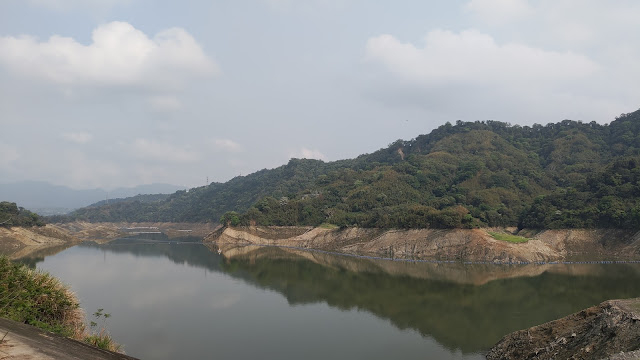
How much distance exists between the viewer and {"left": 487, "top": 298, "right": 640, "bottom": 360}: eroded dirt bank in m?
13.3

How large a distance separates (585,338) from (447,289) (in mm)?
18964

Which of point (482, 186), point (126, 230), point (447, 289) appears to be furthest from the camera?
point (126, 230)

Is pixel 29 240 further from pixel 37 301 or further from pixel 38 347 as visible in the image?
pixel 38 347

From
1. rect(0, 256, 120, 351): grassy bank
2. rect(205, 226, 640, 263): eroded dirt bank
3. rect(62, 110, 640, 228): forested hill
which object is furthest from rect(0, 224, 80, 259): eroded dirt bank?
rect(0, 256, 120, 351): grassy bank

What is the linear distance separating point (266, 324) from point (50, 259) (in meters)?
44.5

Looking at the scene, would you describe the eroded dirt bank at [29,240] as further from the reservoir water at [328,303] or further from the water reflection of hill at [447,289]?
the water reflection of hill at [447,289]

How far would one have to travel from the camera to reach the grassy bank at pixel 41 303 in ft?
36.7

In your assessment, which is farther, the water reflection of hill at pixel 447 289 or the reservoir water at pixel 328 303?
the water reflection of hill at pixel 447 289

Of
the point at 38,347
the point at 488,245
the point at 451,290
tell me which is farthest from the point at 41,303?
the point at 488,245

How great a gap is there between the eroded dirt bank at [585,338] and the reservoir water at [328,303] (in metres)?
1.92

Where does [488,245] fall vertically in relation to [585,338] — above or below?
above

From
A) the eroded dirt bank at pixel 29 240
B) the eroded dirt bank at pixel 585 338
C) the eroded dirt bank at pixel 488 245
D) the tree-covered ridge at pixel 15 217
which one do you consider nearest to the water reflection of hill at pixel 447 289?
the eroded dirt bank at pixel 585 338

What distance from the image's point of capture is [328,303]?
100.0 feet

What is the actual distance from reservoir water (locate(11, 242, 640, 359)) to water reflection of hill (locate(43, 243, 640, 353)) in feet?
0.32
